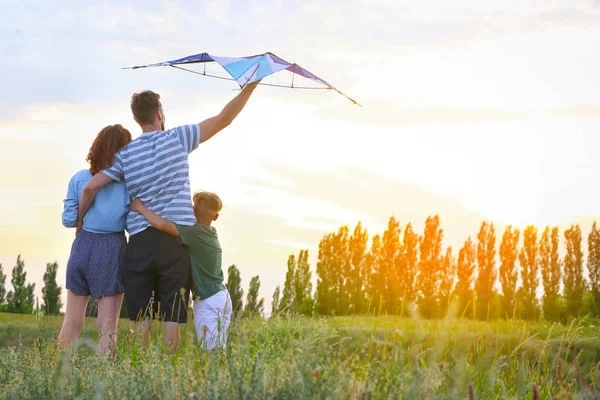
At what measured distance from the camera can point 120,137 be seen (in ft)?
16.1

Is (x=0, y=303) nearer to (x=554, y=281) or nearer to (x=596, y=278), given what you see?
(x=554, y=281)

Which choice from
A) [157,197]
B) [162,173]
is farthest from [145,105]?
[157,197]

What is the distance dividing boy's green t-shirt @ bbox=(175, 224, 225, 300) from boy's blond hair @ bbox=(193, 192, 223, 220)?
15cm

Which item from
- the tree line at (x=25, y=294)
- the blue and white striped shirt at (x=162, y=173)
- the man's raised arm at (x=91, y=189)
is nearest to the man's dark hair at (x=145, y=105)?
the blue and white striped shirt at (x=162, y=173)

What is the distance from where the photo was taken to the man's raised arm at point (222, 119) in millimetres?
4762

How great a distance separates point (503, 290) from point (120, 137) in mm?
17707

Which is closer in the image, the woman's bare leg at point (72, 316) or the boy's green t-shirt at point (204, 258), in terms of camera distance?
the boy's green t-shirt at point (204, 258)

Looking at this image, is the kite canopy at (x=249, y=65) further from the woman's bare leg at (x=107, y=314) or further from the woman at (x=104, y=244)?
the woman's bare leg at (x=107, y=314)

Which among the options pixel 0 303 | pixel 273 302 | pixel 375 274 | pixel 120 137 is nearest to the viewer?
pixel 273 302

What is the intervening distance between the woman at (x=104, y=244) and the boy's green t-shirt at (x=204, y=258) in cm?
54

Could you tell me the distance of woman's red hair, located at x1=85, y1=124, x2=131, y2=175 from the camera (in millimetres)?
4844

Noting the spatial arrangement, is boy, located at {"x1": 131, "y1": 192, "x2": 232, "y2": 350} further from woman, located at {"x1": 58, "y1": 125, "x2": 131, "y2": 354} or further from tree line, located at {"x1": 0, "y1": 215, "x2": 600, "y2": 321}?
tree line, located at {"x1": 0, "y1": 215, "x2": 600, "y2": 321}

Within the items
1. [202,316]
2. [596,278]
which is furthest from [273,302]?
[596,278]

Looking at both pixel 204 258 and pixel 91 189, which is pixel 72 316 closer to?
pixel 91 189
